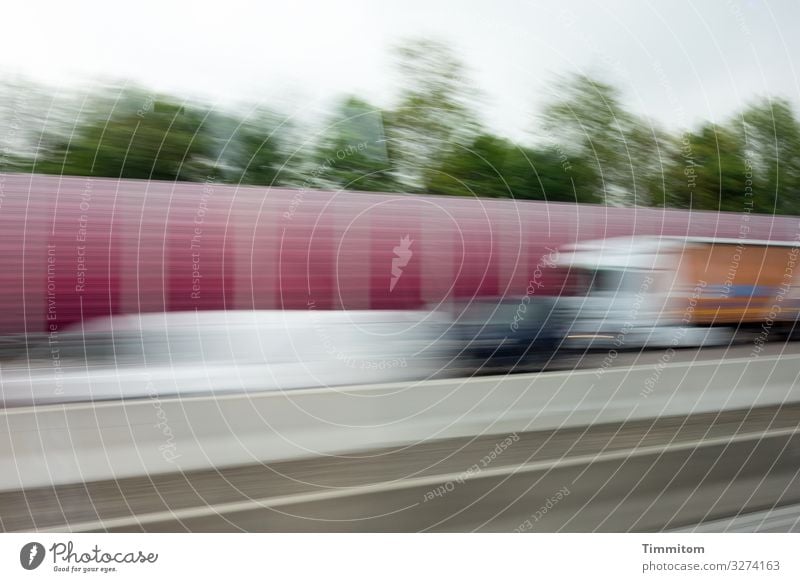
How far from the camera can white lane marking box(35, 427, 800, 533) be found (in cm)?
343

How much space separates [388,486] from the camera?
3.88 m

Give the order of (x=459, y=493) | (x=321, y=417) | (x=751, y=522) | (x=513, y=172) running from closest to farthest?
(x=751, y=522) < (x=459, y=493) < (x=321, y=417) < (x=513, y=172)

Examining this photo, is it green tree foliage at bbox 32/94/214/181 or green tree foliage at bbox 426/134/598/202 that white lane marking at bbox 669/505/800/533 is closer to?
green tree foliage at bbox 426/134/598/202

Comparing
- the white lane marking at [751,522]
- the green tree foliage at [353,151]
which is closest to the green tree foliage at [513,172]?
the green tree foliage at [353,151]

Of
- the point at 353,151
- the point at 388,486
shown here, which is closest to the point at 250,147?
the point at 353,151

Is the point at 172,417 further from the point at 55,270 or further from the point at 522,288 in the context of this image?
the point at 522,288

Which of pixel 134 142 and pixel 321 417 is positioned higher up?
pixel 134 142

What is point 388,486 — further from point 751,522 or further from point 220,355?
point 751,522

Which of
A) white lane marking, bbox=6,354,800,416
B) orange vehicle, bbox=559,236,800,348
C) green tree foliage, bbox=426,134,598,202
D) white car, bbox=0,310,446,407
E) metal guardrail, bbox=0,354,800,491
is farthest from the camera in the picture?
orange vehicle, bbox=559,236,800,348

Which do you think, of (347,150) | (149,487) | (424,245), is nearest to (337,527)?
(149,487)

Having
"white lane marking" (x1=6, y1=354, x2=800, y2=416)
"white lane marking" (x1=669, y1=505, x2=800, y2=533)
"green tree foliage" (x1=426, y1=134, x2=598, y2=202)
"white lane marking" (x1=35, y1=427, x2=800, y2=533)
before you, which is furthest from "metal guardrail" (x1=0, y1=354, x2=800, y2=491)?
"white lane marking" (x1=669, y1=505, x2=800, y2=533)

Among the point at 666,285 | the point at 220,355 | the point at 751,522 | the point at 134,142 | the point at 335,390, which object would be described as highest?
the point at 134,142

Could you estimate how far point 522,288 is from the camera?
8.49 meters

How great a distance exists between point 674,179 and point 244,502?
329cm
